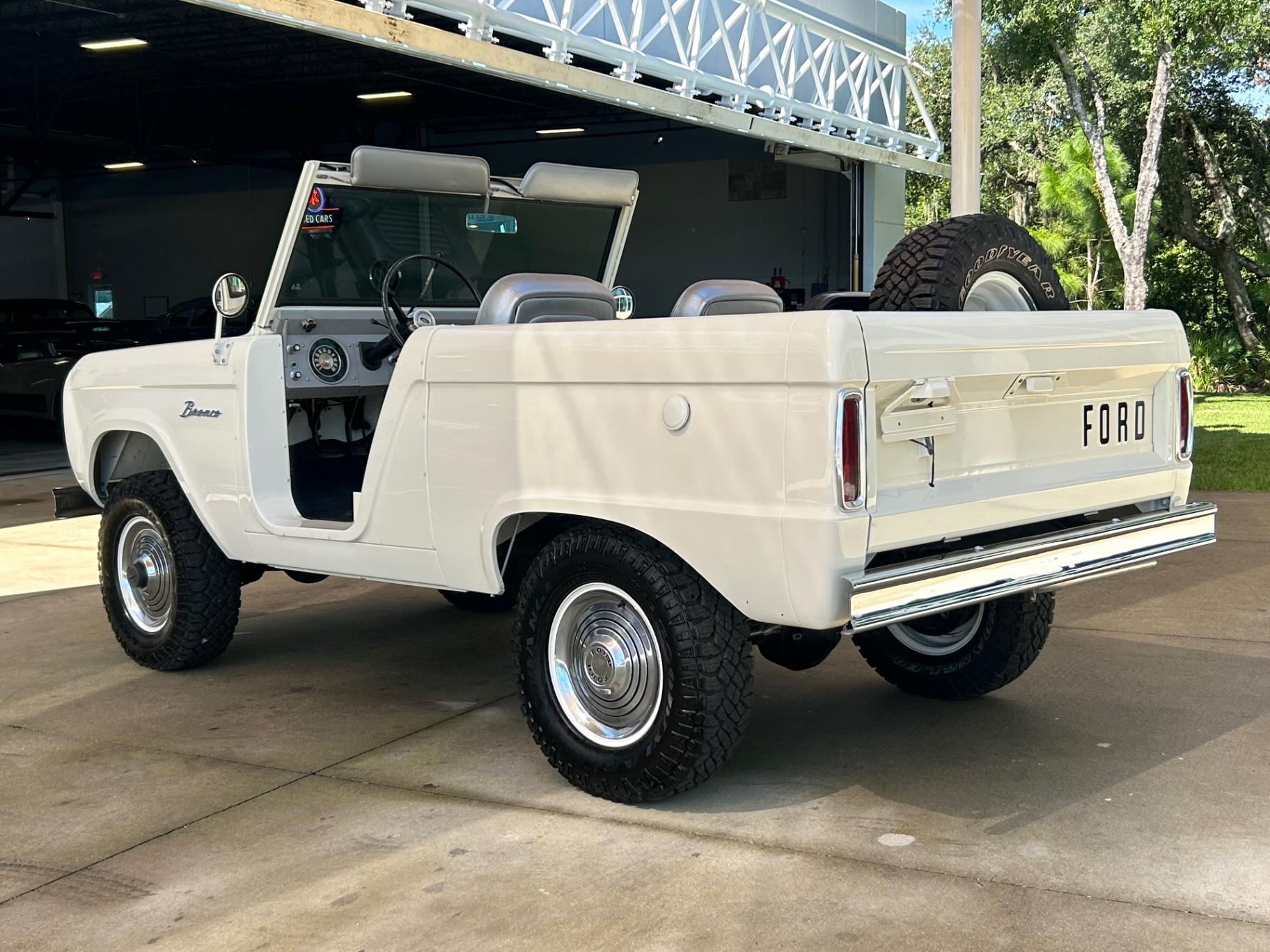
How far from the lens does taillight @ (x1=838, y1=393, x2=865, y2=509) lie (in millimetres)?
Answer: 3404

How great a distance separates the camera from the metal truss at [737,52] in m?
11.3

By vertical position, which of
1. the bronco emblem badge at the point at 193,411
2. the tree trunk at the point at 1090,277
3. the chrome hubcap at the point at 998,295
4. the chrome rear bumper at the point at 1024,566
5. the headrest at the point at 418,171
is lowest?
the chrome rear bumper at the point at 1024,566

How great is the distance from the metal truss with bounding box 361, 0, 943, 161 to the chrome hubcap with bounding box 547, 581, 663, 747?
6.56m

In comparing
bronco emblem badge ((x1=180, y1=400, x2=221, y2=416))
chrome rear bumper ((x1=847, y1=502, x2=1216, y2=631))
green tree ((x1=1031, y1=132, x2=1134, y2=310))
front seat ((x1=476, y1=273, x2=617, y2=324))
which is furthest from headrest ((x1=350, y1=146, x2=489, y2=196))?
green tree ((x1=1031, y1=132, x2=1134, y2=310))

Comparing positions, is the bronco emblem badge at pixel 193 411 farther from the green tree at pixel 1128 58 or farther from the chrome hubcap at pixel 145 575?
the green tree at pixel 1128 58

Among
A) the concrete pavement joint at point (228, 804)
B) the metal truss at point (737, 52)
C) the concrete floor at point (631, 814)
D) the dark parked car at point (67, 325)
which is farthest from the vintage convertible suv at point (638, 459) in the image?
the dark parked car at point (67, 325)

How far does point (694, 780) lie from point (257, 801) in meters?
1.36

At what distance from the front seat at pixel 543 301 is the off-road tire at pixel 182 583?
1.72 m

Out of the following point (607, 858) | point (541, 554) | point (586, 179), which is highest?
point (586, 179)

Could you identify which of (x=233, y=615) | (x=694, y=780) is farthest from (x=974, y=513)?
(x=233, y=615)

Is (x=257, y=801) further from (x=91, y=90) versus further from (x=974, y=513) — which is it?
(x=91, y=90)

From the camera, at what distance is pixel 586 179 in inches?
232

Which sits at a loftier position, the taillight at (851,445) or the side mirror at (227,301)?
the side mirror at (227,301)

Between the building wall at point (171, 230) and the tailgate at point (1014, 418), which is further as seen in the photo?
the building wall at point (171, 230)
